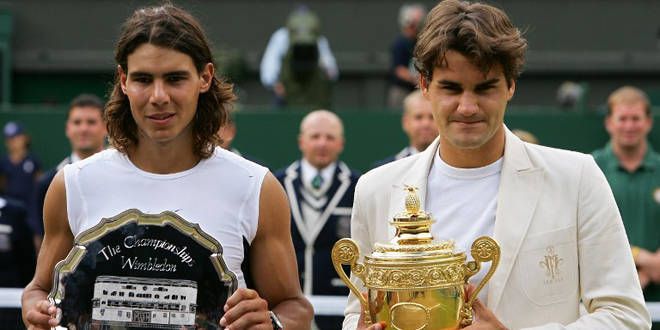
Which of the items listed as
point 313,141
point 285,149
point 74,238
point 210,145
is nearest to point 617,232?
point 210,145

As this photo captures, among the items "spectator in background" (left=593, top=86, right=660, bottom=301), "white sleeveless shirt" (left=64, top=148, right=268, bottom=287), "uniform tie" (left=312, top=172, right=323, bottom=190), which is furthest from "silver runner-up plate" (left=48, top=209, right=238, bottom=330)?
"uniform tie" (left=312, top=172, right=323, bottom=190)

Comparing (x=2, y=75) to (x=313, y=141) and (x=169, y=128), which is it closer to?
(x=313, y=141)

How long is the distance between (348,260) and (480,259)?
0.33 meters

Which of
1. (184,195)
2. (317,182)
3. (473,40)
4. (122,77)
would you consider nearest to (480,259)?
(473,40)

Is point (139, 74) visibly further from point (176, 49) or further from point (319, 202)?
point (319, 202)

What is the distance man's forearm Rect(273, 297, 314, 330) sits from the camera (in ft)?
12.0

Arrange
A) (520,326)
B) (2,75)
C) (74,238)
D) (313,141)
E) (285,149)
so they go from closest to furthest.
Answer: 1. (520,326)
2. (74,238)
3. (313,141)
4. (285,149)
5. (2,75)

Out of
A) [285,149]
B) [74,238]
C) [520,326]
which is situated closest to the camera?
[520,326]

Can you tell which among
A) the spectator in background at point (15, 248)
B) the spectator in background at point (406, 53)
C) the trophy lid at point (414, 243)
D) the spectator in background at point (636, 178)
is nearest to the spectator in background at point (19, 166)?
the spectator in background at point (406, 53)

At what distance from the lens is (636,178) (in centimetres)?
822

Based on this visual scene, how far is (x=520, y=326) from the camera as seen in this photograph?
134 inches

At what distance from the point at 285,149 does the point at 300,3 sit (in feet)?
22.3

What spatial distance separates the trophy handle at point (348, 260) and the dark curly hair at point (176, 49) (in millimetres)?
630

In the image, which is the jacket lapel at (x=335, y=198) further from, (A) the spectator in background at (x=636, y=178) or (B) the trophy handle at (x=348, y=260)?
(B) the trophy handle at (x=348, y=260)
